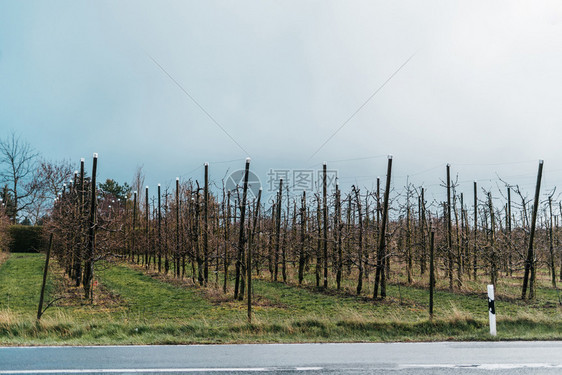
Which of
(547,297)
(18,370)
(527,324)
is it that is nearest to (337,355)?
(18,370)

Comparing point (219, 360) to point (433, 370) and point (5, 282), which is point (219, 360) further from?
point (5, 282)

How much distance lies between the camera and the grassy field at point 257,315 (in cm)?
971

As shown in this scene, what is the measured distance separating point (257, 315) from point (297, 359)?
5932 millimetres

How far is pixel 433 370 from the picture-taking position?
6609 mm

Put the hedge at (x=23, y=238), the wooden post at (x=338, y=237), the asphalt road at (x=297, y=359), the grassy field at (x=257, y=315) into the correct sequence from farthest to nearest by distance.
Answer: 1. the hedge at (x=23, y=238)
2. the wooden post at (x=338, y=237)
3. the grassy field at (x=257, y=315)
4. the asphalt road at (x=297, y=359)

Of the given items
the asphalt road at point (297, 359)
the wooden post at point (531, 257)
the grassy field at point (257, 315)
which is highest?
the wooden post at point (531, 257)

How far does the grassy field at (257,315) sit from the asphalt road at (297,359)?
2.67 ft

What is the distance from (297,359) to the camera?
7387 millimetres

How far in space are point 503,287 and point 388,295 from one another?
6950mm

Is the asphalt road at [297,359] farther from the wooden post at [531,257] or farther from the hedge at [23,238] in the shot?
the hedge at [23,238]

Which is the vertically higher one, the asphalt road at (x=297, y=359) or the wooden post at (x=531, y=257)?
the wooden post at (x=531, y=257)

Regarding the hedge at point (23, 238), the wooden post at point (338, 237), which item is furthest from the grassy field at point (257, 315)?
the hedge at point (23, 238)

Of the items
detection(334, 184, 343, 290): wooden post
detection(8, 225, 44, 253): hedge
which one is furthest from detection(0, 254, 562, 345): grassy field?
detection(8, 225, 44, 253): hedge

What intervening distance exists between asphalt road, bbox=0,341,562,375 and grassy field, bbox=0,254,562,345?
0.81 meters
